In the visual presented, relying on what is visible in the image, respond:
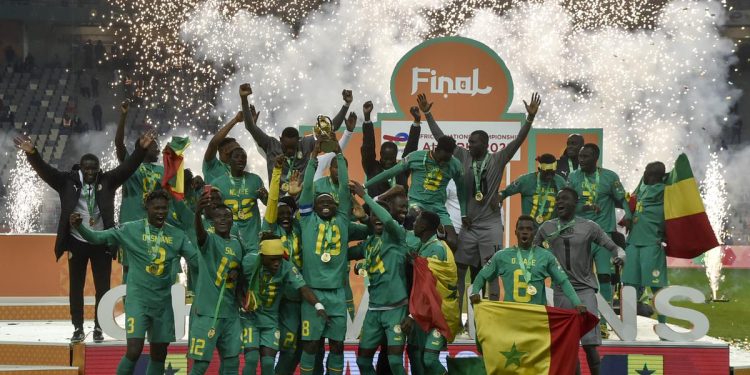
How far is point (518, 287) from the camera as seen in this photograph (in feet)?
34.3

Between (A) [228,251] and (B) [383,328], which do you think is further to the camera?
(B) [383,328]

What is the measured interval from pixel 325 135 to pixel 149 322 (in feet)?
7.32

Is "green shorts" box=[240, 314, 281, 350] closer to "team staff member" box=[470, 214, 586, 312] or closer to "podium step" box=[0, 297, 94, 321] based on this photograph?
"team staff member" box=[470, 214, 586, 312]

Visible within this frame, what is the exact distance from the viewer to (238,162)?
10719 mm

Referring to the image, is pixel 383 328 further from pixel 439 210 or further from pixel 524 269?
pixel 439 210

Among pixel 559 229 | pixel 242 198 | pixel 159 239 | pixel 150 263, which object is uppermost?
pixel 242 198

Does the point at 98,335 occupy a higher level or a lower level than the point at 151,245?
lower

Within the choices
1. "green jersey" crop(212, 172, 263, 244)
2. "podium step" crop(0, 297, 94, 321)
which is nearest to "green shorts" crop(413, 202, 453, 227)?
"green jersey" crop(212, 172, 263, 244)

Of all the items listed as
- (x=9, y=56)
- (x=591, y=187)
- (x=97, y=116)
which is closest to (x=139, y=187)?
(x=591, y=187)

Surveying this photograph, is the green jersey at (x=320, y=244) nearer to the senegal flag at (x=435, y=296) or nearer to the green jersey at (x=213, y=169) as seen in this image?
the senegal flag at (x=435, y=296)

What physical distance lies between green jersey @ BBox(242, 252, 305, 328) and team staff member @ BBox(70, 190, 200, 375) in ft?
1.93

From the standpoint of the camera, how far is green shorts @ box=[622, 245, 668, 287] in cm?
1287

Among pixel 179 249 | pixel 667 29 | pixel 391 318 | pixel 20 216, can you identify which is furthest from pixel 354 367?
pixel 20 216

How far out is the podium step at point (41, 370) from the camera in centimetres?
1176
